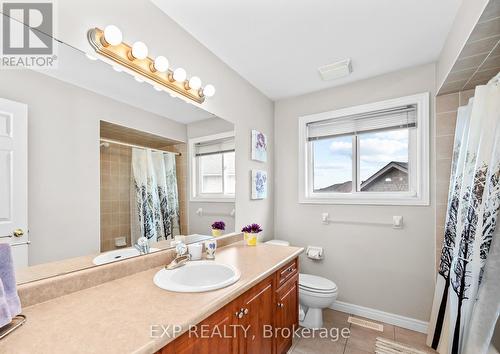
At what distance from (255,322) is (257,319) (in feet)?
0.08

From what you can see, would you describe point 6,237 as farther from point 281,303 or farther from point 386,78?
point 386,78

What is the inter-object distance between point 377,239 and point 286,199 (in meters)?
1.01

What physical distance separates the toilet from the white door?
1.92 meters

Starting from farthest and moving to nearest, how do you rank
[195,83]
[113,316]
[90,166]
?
[195,83], [90,166], [113,316]

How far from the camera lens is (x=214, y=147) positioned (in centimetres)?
198

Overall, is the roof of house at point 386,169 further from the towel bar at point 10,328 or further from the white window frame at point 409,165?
the towel bar at point 10,328

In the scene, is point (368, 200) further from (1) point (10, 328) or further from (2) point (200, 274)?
(1) point (10, 328)

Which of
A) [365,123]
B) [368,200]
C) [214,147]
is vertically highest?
[365,123]

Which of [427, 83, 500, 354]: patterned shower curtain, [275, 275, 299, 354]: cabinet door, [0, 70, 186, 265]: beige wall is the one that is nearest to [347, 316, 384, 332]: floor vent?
[427, 83, 500, 354]: patterned shower curtain

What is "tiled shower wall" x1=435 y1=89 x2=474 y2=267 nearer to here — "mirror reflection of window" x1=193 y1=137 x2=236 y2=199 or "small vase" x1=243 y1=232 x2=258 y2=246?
"small vase" x1=243 y1=232 x2=258 y2=246

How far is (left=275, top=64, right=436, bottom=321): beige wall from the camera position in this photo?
6.92 ft

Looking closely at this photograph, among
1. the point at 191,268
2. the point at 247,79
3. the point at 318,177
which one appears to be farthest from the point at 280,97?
the point at 191,268

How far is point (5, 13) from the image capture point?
36.6 inches

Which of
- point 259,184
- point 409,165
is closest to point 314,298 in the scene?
point 259,184
